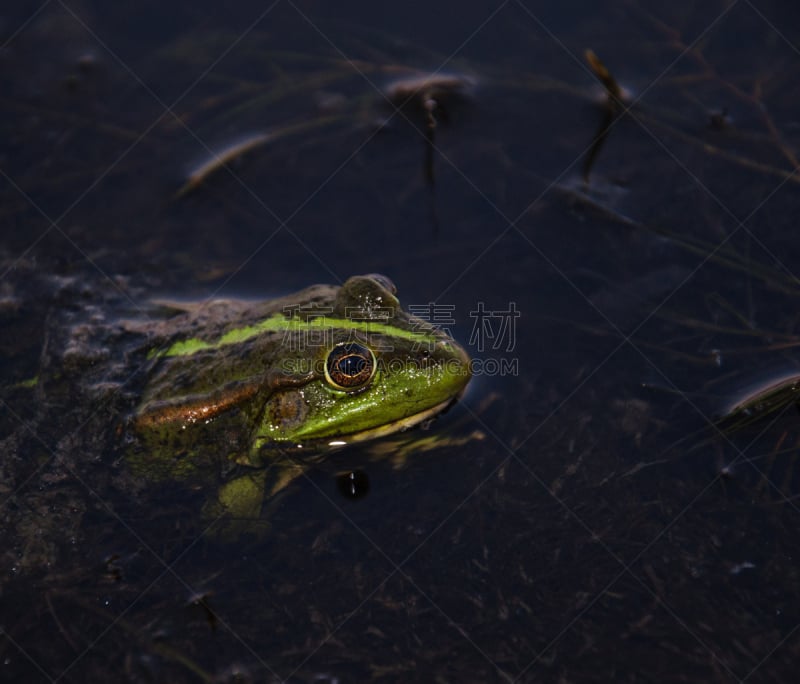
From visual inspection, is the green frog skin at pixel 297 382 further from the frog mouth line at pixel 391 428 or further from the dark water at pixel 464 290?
the dark water at pixel 464 290

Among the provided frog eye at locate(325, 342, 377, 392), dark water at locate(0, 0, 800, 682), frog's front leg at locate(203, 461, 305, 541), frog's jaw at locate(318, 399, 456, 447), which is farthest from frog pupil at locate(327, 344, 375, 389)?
frog's front leg at locate(203, 461, 305, 541)

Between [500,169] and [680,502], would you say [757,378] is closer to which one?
[680,502]

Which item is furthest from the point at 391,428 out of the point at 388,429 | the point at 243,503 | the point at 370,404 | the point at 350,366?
the point at 243,503

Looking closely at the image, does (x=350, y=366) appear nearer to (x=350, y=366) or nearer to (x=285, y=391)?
(x=350, y=366)

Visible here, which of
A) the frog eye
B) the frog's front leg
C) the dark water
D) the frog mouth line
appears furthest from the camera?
the frog mouth line

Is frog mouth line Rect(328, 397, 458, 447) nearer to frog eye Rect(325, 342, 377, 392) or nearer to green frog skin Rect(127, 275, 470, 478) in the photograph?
green frog skin Rect(127, 275, 470, 478)

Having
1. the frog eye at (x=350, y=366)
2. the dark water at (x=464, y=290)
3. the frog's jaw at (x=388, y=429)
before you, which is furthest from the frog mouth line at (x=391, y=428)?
the frog eye at (x=350, y=366)

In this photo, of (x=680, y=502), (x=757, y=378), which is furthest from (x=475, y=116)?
(x=680, y=502)
